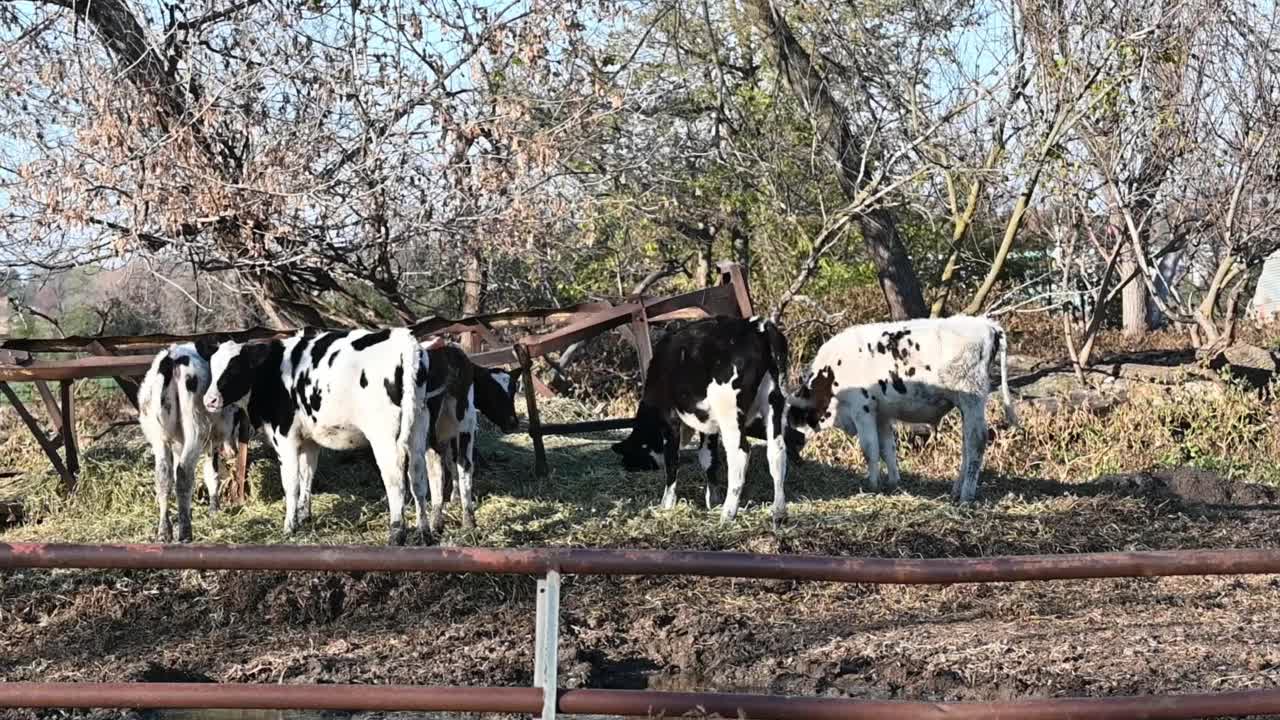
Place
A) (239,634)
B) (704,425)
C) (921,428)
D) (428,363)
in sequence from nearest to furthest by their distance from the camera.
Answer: (239,634) < (428,363) < (704,425) < (921,428)

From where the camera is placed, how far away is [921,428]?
661 inches

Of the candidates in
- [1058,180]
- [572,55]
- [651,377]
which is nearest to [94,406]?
[572,55]

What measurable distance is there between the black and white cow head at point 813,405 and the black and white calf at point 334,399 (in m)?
4.02

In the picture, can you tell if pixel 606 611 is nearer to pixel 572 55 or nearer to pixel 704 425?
pixel 704 425

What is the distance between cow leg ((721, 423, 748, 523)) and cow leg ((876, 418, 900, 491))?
239 cm

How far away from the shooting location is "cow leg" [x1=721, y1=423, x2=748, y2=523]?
37.1ft

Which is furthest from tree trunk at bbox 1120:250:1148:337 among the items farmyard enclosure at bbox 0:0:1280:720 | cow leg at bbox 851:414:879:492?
cow leg at bbox 851:414:879:492

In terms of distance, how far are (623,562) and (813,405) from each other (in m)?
9.61

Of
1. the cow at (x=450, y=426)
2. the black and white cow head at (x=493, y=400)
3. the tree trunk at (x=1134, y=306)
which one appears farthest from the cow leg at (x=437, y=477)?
Result: the tree trunk at (x=1134, y=306)

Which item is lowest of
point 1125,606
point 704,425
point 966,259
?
point 1125,606

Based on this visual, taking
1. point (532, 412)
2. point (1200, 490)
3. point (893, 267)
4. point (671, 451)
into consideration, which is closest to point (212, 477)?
point (532, 412)

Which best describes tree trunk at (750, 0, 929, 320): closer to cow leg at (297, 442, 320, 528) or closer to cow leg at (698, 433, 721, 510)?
cow leg at (698, 433, 721, 510)

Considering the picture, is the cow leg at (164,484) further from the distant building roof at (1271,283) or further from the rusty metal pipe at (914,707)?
the distant building roof at (1271,283)

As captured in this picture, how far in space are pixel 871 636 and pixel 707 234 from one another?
43.6 ft
